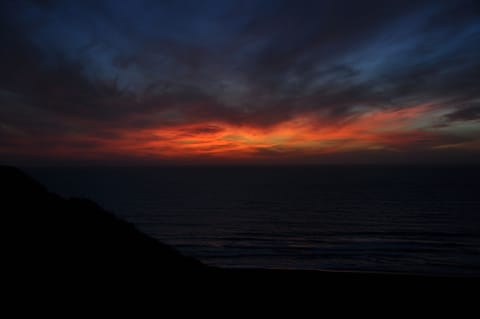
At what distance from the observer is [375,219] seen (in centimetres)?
4062

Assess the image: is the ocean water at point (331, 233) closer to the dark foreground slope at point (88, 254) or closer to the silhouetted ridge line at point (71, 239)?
the silhouetted ridge line at point (71, 239)

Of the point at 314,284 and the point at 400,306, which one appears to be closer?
the point at 400,306

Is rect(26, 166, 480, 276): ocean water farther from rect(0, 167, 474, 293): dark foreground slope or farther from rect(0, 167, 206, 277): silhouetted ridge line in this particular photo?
rect(0, 167, 474, 293): dark foreground slope

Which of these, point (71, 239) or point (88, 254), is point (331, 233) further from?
point (71, 239)

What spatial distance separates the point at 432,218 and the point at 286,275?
4475cm

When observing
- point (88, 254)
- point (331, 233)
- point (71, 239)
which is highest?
point (71, 239)

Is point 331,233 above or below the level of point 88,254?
below

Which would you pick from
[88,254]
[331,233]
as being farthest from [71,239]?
[331,233]

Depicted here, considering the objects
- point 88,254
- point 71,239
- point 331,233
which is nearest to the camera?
point 88,254

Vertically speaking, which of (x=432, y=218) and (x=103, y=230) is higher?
(x=103, y=230)

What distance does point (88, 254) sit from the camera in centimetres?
565

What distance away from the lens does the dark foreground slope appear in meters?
4.75

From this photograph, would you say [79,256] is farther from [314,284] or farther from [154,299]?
[314,284]

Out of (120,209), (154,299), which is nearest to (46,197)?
(154,299)
